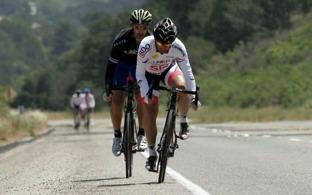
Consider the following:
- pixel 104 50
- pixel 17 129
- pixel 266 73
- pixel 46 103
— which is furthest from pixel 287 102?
pixel 46 103

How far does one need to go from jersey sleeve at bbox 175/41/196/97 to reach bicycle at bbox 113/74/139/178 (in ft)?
3.70

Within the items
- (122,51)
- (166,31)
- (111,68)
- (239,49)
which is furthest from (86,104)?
(239,49)

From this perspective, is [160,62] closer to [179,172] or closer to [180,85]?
[180,85]

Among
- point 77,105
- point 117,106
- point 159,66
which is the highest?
point 159,66

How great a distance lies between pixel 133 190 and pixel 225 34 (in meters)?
76.6

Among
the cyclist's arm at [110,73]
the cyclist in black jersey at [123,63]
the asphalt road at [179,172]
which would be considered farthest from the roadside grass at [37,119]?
the cyclist's arm at [110,73]

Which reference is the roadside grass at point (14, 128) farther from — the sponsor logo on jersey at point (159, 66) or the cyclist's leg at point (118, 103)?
the sponsor logo on jersey at point (159, 66)

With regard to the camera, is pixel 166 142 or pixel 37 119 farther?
pixel 37 119

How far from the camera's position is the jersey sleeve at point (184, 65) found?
436 inches

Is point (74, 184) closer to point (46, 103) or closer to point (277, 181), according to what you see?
point (277, 181)

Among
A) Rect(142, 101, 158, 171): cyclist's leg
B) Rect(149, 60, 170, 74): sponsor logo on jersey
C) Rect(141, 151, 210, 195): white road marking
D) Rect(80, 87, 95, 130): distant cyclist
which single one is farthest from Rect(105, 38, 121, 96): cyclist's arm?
Rect(80, 87, 95, 130): distant cyclist

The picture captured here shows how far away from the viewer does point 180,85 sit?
433 inches

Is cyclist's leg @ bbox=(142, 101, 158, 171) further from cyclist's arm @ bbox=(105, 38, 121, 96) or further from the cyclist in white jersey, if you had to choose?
cyclist's arm @ bbox=(105, 38, 121, 96)

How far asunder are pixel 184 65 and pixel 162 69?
10.7 inches
